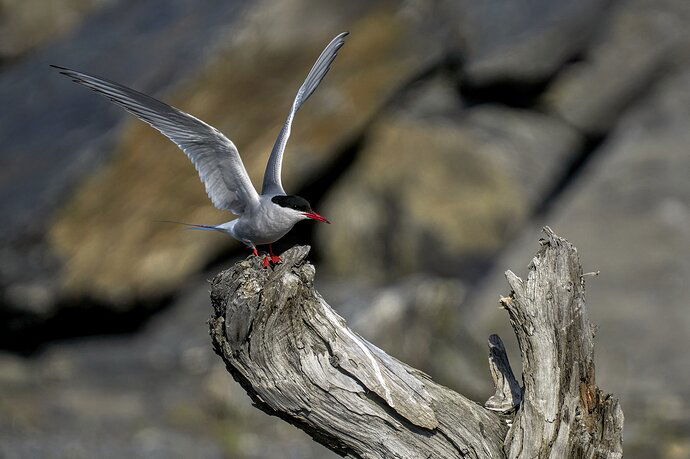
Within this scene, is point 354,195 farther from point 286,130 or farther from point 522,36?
point 286,130

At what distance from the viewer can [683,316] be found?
11.5 meters

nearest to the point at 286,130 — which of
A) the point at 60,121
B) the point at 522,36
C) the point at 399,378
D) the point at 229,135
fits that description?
the point at 399,378

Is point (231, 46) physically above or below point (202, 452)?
above

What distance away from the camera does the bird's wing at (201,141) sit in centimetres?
524

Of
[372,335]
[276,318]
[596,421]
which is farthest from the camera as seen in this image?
[372,335]

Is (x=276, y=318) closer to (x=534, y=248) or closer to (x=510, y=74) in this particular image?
(x=534, y=248)

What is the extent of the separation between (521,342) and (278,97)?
8108mm

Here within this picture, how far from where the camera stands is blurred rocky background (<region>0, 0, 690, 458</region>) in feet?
35.7

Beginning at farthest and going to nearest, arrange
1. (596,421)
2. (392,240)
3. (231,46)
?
1. (392,240)
2. (231,46)
3. (596,421)

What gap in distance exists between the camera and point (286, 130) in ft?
18.8

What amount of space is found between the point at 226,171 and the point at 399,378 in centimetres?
168

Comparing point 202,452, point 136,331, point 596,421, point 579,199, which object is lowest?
point 596,421

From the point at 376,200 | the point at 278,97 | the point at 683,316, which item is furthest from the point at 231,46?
the point at 683,316

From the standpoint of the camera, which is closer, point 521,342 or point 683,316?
point 521,342
